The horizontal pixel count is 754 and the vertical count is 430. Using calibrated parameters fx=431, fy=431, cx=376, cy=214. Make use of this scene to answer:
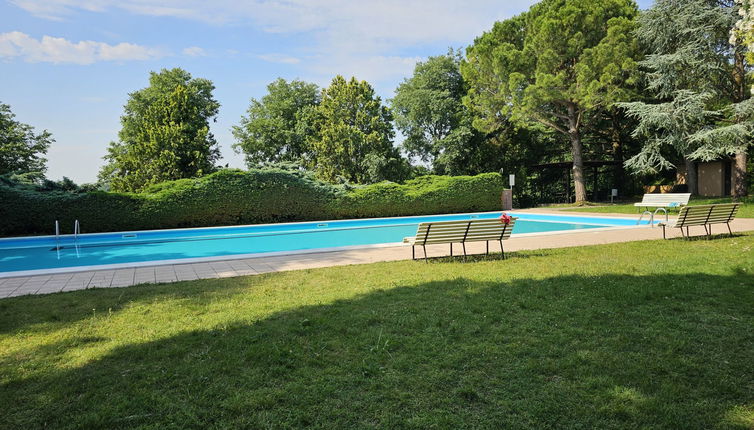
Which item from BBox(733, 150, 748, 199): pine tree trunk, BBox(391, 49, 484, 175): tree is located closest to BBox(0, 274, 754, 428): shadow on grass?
BBox(733, 150, 748, 199): pine tree trunk

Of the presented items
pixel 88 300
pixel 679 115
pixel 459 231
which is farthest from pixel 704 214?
pixel 679 115

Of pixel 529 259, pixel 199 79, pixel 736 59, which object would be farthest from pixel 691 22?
pixel 199 79

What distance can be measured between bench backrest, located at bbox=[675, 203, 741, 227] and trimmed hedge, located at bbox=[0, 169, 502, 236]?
13356 millimetres

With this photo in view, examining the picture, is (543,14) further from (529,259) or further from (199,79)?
(199,79)

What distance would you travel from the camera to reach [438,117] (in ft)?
99.8

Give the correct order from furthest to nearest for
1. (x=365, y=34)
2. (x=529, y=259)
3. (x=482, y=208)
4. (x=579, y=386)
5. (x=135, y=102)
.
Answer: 1. (x=135, y=102)
2. (x=482, y=208)
3. (x=365, y=34)
4. (x=529, y=259)
5. (x=579, y=386)

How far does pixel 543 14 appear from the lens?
24234mm

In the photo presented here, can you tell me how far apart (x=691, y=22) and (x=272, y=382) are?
84.8 ft

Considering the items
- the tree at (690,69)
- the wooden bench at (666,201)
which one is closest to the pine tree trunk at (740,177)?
the tree at (690,69)

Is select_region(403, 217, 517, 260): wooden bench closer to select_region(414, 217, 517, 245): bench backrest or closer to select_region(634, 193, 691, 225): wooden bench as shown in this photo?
select_region(414, 217, 517, 245): bench backrest

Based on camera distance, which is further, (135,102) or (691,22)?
(135,102)

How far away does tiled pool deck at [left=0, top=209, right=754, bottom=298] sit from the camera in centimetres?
655

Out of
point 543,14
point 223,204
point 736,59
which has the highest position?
point 543,14

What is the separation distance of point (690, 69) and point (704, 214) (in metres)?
15.8
